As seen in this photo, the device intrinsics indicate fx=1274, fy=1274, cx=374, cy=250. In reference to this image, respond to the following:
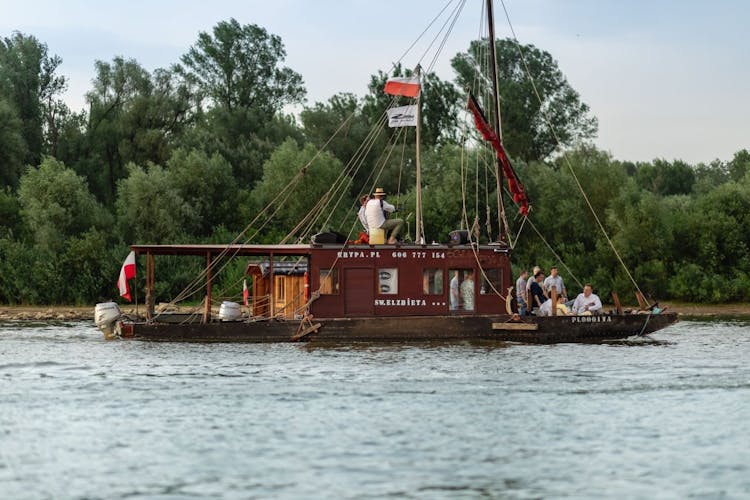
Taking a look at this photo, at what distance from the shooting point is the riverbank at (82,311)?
5478 cm

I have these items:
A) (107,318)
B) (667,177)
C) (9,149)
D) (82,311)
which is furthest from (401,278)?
(667,177)

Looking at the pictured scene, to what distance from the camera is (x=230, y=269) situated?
58.4 m

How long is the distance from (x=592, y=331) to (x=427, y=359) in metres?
6.49

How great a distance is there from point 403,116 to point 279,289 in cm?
671

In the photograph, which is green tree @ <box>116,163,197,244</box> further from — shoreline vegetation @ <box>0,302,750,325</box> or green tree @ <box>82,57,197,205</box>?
green tree @ <box>82,57,197,205</box>

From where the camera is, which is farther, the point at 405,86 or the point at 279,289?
the point at 279,289

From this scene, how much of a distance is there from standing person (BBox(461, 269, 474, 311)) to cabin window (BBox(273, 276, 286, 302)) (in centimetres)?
653

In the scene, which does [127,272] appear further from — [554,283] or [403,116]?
[554,283]

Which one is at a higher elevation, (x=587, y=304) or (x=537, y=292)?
(x=537, y=292)

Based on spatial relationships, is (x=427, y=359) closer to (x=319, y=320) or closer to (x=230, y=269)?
(x=319, y=320)

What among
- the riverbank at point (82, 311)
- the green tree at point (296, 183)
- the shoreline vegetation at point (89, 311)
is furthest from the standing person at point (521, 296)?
the green tree at point (296, 183)

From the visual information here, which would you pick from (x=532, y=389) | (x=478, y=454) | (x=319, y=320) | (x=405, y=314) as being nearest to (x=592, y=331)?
(x=405, y=314)

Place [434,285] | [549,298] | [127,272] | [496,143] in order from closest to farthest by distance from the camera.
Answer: [434,285], [127,272], [549,298], [496,143]

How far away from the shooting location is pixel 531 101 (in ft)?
293
